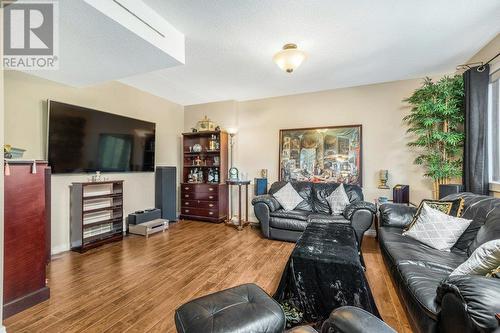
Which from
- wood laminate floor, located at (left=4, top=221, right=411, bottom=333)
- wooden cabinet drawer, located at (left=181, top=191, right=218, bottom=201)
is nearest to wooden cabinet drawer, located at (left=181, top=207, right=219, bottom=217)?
wooden cabinet drawer, located at (left=181, top=191, right=218, bottom=201)

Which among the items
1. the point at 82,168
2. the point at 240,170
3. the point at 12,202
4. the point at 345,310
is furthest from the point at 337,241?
the point at 82,168

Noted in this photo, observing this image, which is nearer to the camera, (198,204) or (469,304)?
(469,304)

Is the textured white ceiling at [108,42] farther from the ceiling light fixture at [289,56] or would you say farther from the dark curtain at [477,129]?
the dark curtain at [477,129]

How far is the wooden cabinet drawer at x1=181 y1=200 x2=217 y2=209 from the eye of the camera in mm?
4820

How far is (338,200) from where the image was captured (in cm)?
371

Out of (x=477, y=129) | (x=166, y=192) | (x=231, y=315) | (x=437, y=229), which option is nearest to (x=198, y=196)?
(x=166, y=192)

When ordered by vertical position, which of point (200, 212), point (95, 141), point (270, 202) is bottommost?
point (200, 212)

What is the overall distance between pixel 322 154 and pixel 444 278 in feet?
9.94

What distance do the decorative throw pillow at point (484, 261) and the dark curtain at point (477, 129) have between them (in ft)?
6.77

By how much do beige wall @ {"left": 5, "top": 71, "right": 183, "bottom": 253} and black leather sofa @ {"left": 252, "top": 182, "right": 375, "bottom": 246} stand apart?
2359mm

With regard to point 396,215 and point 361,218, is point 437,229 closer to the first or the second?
point 396,215

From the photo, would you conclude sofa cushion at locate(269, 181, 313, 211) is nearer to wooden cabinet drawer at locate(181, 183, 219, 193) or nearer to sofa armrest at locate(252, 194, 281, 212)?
sofa armrest at locate(252, 194, 281, 212)

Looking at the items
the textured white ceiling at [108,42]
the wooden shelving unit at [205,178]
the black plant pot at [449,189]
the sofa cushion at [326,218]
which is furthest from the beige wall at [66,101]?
the black plant pot at [449,189]

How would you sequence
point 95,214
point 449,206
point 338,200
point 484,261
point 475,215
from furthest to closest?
point 338,200, point 95,214, point 449,206, point 475,215, point 484,261
